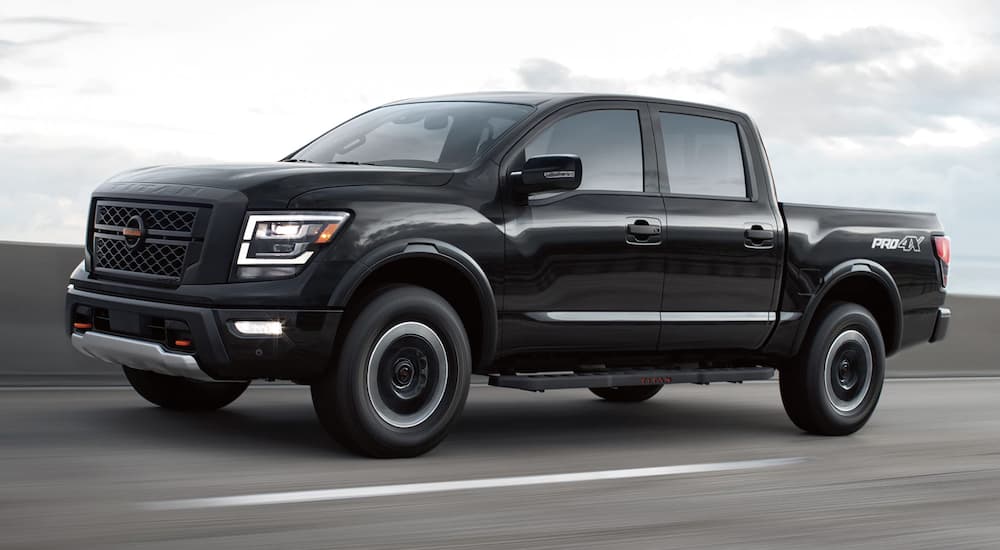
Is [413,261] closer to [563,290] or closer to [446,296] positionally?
[446,296]

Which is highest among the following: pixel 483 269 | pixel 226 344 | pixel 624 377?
pixel 483 269

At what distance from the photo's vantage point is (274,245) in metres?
6.74

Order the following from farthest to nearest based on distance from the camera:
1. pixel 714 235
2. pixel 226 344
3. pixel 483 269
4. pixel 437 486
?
pixel 714 235 → pixel 483 269 → pixel 226 344 → pixel 437 486

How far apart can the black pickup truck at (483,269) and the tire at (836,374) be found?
0.01m

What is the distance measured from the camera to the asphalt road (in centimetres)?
550

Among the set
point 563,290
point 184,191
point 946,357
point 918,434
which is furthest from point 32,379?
point 946,357

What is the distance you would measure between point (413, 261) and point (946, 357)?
9236 mm

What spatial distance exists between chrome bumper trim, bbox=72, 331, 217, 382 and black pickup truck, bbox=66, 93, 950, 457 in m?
0.01

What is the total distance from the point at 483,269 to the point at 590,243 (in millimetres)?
727

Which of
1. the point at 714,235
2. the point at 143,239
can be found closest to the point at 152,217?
the point at 143,239

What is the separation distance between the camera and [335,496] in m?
6.09

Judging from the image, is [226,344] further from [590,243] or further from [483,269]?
[590,243]

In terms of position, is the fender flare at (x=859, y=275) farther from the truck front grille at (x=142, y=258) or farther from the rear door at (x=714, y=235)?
Answer: the truck front grille at (x=142, y=258)

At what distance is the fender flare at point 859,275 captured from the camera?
9.07 meters
